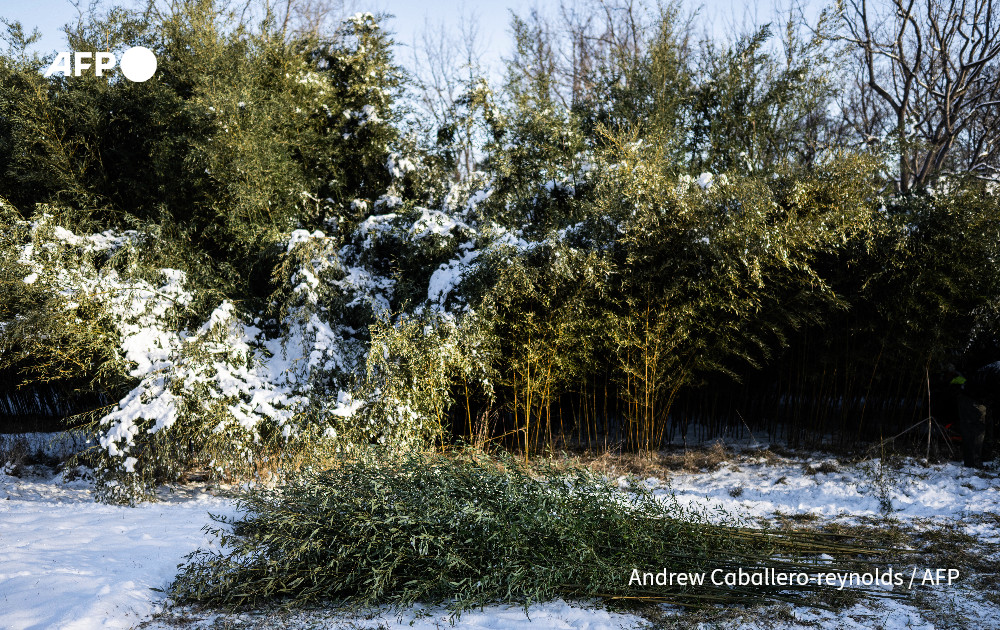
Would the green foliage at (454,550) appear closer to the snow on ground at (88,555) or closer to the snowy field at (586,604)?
the snowy field at (586,604)

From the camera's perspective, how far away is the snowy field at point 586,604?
224cm

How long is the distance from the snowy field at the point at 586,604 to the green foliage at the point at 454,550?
92 mm

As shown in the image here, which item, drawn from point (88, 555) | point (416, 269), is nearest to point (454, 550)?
point (88, 555)

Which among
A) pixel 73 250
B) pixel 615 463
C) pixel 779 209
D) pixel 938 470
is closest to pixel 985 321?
pixel 938 470

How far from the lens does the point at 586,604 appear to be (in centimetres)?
238

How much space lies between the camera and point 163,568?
2666 millimetres

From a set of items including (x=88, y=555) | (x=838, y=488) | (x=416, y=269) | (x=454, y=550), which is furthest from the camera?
(x=416, y=269)

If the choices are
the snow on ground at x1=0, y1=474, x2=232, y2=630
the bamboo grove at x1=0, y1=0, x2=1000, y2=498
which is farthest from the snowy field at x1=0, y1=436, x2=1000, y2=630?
the bamboo grove at x1=0, y1=0, x2=1000, y2=498

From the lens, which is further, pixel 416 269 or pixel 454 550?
pixel 416 269

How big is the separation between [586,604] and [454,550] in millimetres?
562

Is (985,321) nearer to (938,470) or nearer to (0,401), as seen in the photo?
(938,470)

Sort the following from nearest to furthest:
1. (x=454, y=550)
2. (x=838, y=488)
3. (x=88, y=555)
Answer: (x=454, y=550), (x=88, y=555), (x=838, y=488)

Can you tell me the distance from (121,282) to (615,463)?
3930mm

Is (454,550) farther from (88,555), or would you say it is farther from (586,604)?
(88,555)
